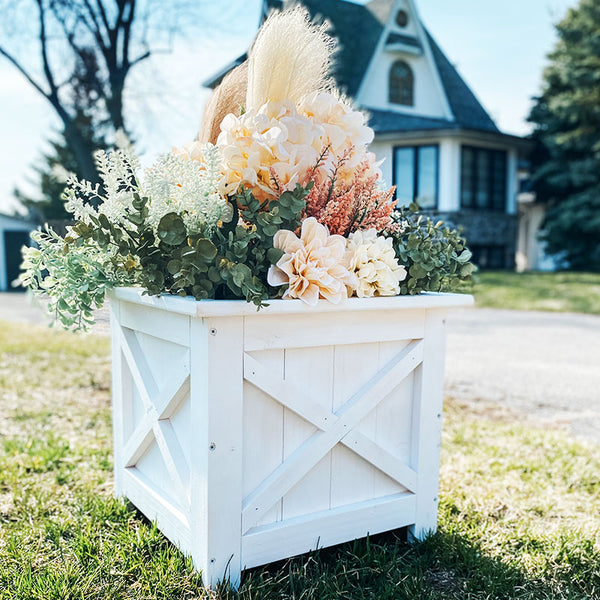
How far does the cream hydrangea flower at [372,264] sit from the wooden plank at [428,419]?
0.95 feet

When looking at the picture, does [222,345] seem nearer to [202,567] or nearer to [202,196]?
[202,196]

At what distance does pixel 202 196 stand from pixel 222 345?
434mm

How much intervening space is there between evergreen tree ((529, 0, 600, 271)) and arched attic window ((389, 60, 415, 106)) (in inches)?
→ 168

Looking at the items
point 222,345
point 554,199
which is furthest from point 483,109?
point 222,345

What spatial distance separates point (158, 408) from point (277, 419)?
418 mm

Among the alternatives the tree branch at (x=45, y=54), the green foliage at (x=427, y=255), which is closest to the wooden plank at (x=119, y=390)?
the green foliage at (x=427, y=255)

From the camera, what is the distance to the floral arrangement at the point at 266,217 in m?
1.67

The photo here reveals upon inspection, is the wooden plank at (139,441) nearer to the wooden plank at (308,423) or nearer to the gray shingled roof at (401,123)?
the wooden plank at (308,423)

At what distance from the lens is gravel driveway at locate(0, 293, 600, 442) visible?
13.8 feet

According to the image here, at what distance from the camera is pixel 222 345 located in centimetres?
164

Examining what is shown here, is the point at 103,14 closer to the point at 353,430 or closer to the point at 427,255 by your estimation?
the point at 427,255

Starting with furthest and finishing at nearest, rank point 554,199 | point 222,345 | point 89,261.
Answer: point 554,199 → point 89,261 → point 222,345

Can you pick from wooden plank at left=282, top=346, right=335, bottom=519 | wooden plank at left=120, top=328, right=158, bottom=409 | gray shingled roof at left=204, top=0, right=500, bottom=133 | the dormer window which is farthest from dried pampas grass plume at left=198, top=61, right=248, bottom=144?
the dormer window

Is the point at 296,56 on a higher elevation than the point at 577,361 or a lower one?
higher
